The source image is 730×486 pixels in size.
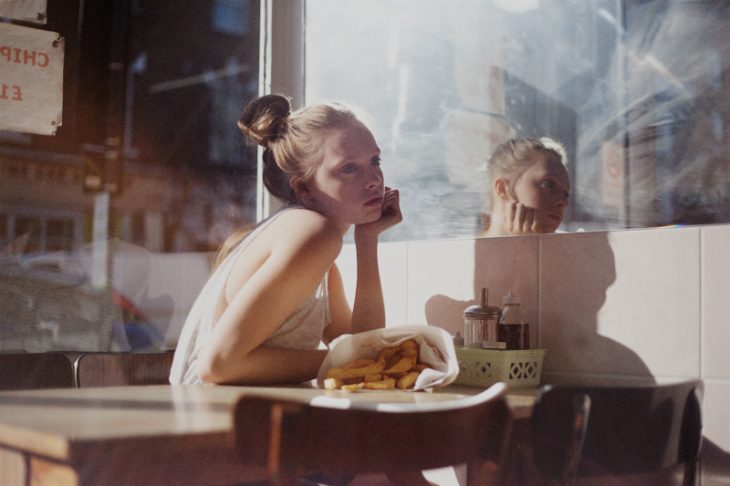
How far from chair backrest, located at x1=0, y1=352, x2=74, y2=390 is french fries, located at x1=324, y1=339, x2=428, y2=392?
60cm

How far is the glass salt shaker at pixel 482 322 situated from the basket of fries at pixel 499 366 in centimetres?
4

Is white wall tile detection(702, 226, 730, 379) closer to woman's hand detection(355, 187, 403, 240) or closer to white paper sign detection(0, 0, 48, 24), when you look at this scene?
woman's hand detection(355, 187, 403, 240)

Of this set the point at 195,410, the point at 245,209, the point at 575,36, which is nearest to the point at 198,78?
the point at 245,209

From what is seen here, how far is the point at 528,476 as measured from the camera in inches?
40.9

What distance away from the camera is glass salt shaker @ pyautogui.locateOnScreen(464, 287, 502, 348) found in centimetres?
152

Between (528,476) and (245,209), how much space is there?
1621 millimetres

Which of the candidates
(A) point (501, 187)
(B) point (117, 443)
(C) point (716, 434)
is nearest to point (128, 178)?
(A) point (501, 187)

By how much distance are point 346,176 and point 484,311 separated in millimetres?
464

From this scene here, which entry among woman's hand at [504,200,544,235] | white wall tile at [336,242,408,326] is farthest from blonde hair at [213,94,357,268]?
woman's hand at [504,200,544,235]

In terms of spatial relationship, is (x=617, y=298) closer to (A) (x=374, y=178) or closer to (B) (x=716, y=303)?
(B) (x=716, y=303)

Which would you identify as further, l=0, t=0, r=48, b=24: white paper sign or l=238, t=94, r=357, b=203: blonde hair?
l=0, t=0, r=48, b=24: white paper sign

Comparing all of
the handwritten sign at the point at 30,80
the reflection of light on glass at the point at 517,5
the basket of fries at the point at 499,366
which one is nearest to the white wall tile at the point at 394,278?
the basket of fries at the point at 499,366

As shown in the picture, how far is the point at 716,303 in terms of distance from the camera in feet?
4.43

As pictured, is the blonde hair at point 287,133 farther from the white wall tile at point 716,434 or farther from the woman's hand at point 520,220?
the white wall tile at point 716,434
